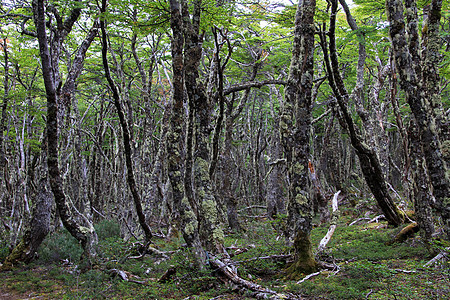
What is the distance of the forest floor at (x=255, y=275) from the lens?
13.1 feet

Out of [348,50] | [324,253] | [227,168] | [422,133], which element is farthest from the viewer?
[348,50]

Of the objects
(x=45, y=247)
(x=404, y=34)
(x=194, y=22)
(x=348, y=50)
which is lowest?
(x=45, y=247)

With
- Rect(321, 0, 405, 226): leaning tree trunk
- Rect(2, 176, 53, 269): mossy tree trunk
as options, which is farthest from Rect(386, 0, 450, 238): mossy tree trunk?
Rect(2, 176, 53, 269): mossy tree trunk

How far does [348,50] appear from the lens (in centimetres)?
1173

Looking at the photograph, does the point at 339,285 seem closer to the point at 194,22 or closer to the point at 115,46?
the point at 194,22

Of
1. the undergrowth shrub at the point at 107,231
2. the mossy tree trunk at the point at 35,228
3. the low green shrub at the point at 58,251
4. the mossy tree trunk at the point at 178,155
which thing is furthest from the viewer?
the undergrowth shrub at the point at 107,231

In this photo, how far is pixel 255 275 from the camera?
5328mm

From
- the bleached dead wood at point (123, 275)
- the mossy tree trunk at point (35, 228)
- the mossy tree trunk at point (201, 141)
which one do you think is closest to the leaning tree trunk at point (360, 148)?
the mossy tree trunk at point (201, 141)

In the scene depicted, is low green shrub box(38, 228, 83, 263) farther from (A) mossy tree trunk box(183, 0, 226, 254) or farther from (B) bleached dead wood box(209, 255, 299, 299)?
(B) bleached dead wood box(209, 255, 299, 299)

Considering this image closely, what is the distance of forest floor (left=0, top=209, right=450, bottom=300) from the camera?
3.98 m

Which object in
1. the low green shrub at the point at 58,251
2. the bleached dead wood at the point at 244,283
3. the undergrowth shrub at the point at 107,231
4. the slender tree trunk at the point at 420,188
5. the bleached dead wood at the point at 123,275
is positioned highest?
the slender tree trunk at the point at 420,188

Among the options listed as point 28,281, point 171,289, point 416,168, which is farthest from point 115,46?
point 416,168

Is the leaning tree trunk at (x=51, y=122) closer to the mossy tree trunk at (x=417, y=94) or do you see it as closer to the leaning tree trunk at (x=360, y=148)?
the leaning tree trunk at (x=360, y=148)

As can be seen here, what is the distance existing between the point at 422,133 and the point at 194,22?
13.3 ft
